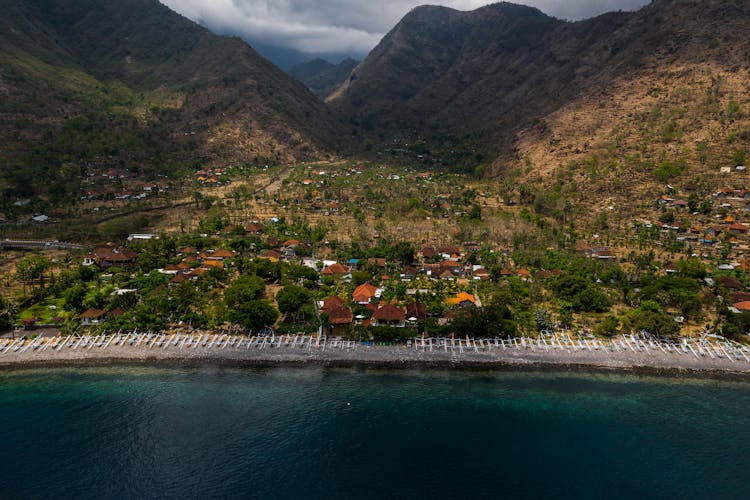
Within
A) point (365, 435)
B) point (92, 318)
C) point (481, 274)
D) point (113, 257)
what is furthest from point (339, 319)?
point (113, 257)

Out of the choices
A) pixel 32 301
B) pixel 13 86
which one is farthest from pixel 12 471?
pixel 13 86

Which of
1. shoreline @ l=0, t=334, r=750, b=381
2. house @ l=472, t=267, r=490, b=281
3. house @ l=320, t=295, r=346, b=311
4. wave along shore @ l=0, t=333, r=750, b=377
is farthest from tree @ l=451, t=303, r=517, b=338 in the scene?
A: house @ l=472, t=267, r=490, b=281

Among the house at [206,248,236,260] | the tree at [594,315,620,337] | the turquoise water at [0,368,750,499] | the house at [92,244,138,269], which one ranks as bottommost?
Answer: the turquoise water at [0,368,750,499]

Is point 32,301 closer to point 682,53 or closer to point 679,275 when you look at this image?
point 679,275

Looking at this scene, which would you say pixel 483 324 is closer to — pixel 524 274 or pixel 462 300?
pixel 462 300

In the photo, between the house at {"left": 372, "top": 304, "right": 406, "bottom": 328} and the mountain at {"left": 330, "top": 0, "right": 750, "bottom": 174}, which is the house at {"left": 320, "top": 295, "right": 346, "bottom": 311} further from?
the mountain at {"left": 330, "top": 0, "right": 750, "bottom": 174}

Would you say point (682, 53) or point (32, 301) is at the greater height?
point (682, 53)

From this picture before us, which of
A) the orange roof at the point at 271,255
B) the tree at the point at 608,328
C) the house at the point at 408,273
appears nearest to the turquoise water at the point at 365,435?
the tree at the point at 608,328
